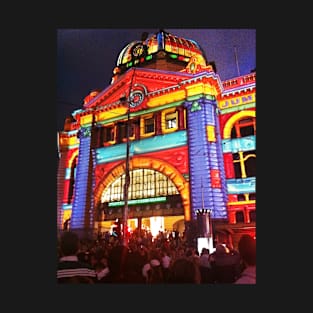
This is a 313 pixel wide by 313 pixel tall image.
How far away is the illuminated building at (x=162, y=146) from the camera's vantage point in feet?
31.3

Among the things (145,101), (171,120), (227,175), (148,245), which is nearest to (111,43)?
(145,101)

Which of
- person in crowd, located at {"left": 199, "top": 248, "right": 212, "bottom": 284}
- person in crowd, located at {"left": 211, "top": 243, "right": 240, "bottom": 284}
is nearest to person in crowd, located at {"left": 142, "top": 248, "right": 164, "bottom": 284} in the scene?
person in crowd, located at {"left": 199, "top": 248, "right": 212, "bottom": 284}

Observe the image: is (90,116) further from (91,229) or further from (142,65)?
(91,229)

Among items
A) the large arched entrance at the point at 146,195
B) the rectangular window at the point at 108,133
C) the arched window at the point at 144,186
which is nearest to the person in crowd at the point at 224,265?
the large arched entrance at the point at 146,195

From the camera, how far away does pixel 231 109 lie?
9.91m

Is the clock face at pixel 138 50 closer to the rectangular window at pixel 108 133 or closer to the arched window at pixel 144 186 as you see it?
the rectangular window at pixel 108 133

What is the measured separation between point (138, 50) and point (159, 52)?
0.53 meters

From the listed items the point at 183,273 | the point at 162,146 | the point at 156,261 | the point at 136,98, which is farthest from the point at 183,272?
the point at 136,98

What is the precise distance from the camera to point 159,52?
34.2ft

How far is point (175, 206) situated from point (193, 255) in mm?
1303

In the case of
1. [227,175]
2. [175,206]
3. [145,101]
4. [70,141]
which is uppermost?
[145,101]

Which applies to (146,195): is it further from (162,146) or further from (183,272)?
(183,272)

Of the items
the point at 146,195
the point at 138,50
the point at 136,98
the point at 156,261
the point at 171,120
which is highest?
the point at 138,50

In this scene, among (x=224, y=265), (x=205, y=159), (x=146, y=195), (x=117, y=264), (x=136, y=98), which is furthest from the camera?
(x=136, y=98)
